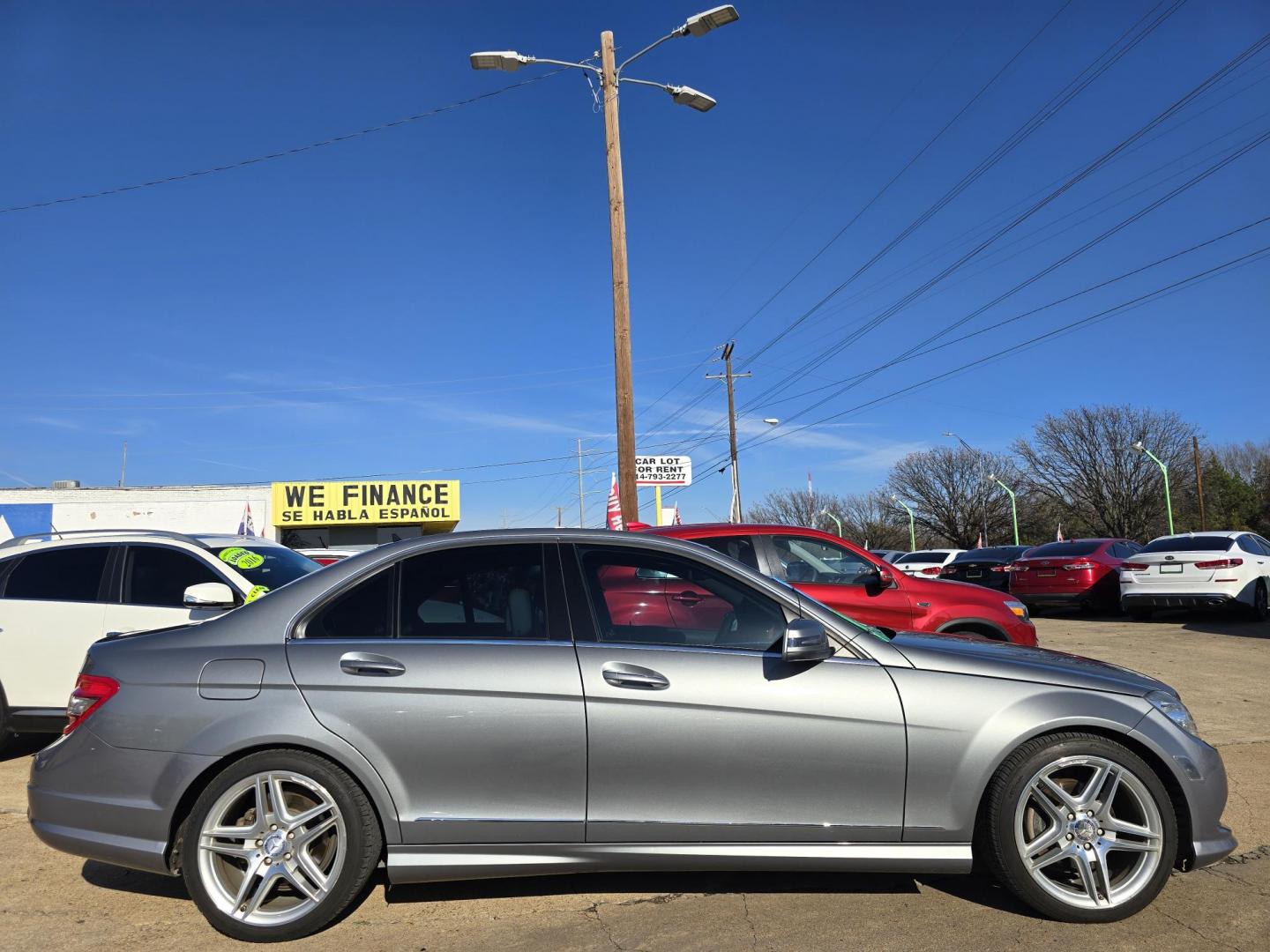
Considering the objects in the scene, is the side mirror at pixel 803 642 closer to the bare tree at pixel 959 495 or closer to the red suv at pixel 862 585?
the red suv at pixel 862 585

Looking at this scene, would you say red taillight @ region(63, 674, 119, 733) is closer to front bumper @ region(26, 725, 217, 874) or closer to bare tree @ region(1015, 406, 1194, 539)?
front bumper @ region(26, 725, 217, 874)

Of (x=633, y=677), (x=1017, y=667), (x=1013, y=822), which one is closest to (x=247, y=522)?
(x=633, y=677)

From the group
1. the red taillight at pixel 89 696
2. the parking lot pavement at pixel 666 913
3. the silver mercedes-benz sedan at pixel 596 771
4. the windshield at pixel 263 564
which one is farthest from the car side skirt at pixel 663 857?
the windshield at pixel 263 564

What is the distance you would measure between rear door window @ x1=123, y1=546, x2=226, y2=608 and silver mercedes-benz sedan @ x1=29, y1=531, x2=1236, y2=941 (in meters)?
3.18

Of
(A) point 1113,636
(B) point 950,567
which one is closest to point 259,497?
(B) point 950,567

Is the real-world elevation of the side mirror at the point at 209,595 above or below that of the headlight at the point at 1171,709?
above

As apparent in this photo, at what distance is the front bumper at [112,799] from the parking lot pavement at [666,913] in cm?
37

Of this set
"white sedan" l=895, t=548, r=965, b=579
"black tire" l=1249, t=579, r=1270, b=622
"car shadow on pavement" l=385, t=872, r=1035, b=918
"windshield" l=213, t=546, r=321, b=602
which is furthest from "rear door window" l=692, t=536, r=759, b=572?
"white sedan" l=895, t=548, r=965, b=579

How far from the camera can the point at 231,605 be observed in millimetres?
6305

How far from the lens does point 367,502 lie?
41.9 meters

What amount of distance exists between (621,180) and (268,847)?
11.5 m

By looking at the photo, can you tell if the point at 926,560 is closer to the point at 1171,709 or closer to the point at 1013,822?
the point at 1171,709

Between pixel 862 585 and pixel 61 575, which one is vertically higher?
pixel 61 575

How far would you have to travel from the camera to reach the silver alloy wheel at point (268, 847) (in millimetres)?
3576
